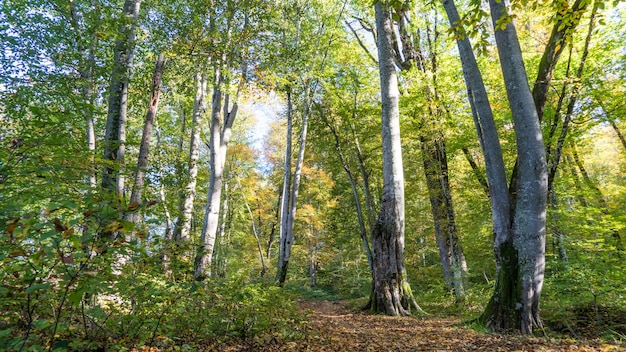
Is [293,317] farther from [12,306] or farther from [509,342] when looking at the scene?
[12,306]

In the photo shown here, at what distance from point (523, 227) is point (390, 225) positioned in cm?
301

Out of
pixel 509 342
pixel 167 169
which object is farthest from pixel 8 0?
pixel 509 342

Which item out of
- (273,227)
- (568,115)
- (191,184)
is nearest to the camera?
(568,115)

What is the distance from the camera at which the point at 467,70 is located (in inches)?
217

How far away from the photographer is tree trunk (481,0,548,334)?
453 centimetres

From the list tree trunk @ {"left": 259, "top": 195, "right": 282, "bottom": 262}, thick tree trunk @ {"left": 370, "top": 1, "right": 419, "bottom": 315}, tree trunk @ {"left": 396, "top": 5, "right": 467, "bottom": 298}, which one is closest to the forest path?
thick tree trunk @ {"left": 370, "top": 1, "right": 419, "bottom": 315}

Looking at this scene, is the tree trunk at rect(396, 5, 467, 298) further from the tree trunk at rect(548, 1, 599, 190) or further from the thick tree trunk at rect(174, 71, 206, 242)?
the thick tree trunk at rect(174, 71, 206, 242)

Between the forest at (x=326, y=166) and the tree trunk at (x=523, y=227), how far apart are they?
28mm

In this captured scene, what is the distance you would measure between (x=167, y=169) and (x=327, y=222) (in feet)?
37.5

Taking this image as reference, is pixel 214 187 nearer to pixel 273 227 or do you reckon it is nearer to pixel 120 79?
pixel 120 79

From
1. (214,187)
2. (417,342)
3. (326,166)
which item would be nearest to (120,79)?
(214,187)

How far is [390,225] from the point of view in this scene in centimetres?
729

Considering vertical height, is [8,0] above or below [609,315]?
above

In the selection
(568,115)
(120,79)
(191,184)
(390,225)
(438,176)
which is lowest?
(390,225)
